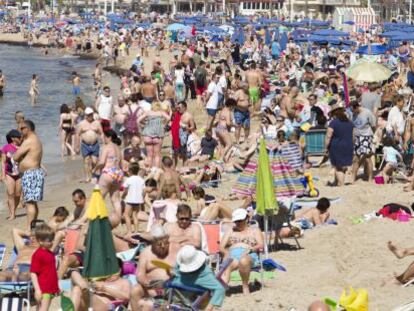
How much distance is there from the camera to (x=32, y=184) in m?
12.0

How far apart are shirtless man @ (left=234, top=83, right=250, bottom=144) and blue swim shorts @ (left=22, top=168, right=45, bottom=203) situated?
659 cm

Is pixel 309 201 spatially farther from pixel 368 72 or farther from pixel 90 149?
pixel 368 72

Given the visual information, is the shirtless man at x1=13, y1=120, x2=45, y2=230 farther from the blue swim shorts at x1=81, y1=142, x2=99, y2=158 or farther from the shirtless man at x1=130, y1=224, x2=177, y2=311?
the shirtless man at x1=130, y1=224, x2=177, y2=311

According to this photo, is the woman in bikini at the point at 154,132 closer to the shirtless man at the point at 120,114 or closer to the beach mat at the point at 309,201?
the shirtless man at the point at 120,114

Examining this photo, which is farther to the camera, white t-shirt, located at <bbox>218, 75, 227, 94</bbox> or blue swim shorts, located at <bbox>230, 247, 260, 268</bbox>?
white t-shirt, located at <bbox>218, 75, 227, 94</bbox>

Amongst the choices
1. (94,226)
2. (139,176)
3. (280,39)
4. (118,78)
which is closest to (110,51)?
(118,78)

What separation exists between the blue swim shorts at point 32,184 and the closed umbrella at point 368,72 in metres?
7.89

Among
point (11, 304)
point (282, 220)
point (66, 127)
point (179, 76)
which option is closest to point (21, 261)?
point (11, 304)

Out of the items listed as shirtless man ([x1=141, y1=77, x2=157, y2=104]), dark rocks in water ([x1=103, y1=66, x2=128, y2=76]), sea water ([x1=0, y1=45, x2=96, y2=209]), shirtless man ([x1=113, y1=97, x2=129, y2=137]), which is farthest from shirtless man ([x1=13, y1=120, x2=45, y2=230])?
dark rocks in water ([x1=103, y1=66, x2=128, y2=76])

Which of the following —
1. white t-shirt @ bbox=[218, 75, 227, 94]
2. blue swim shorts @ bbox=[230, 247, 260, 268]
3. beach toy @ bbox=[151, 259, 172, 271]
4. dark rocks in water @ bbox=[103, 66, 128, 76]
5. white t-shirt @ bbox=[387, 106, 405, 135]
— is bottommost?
dark rocks in water @ bbox=[103, 66, 128, 76]

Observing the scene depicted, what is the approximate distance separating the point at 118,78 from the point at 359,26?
15.7 meters

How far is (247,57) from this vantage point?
38.7 meters

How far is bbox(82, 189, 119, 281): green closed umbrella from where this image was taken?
778cm

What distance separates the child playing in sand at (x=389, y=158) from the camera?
557 inches
